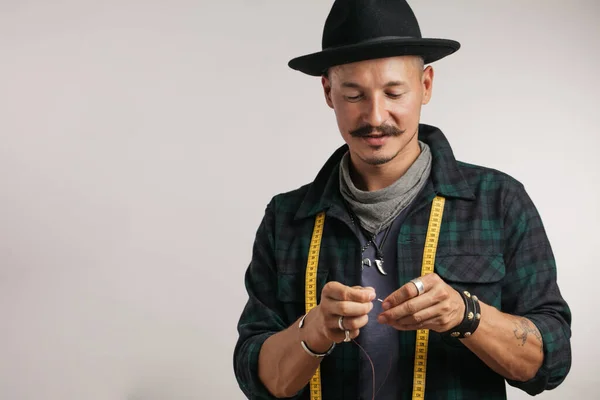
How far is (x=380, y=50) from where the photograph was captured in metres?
2.51

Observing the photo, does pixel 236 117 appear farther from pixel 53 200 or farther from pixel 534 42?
pixel 534 42

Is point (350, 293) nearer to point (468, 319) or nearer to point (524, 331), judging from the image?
point (468, 319)

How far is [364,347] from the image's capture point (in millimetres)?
2588

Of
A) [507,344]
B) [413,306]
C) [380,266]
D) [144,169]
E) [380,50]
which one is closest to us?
[413,306]

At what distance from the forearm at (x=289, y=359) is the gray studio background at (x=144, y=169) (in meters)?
1.76

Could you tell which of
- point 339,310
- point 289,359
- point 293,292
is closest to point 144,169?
point 293,292

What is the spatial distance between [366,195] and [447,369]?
1.51 feet

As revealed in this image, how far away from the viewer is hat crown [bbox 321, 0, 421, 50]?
2572 mm

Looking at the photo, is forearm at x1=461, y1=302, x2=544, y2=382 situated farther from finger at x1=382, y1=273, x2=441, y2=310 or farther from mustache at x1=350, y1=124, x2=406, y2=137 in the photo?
mustache at x1=350, y1=124, x2=406, y2=137

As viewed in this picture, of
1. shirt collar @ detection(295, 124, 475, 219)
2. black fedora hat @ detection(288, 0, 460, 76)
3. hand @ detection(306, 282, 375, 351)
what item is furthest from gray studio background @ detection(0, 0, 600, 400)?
hand @ detection(306, 282, 375, 351)

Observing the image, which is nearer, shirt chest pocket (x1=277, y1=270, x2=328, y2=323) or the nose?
the nose

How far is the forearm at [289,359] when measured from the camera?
2.46 metres

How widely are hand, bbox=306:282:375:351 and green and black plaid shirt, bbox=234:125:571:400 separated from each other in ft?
0.80

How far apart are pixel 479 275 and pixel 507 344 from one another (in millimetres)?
210
